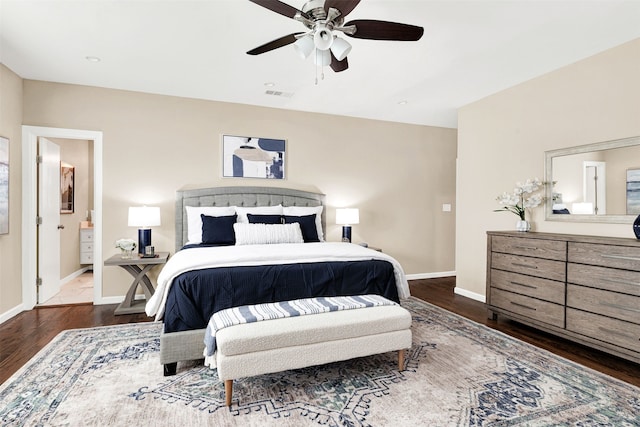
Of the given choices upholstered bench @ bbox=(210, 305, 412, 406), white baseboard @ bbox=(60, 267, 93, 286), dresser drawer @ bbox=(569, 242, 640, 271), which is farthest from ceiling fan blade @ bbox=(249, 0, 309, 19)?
white baseboard @ bbox=(60, 267, 93, 286)

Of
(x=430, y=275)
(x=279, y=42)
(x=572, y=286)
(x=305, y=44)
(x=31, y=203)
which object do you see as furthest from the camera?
(x=430, y=275)

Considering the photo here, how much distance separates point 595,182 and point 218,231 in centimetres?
383

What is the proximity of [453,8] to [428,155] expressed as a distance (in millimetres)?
3496

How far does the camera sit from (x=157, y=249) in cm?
442

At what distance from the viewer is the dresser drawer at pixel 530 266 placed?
10.1 ft

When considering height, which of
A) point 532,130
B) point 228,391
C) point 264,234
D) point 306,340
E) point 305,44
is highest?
point 305,44

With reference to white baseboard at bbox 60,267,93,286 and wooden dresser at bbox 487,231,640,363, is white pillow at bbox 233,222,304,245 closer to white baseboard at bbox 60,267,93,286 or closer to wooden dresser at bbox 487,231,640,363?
wooden dresser at bbox 487,231,640,363

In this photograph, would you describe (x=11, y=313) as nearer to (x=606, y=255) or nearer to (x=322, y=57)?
(x=322, y=57)

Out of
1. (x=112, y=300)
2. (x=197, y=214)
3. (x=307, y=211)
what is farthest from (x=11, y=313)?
(x=307, y=211)

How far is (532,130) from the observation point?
3812 millimetres

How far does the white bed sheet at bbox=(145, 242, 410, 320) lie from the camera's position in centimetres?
251

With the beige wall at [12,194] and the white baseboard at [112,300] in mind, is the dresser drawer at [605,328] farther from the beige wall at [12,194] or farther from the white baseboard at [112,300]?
the beige wall at [12,194]

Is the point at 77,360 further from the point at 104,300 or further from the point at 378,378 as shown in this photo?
the point at 378,378

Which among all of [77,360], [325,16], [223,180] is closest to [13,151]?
[223,180]
